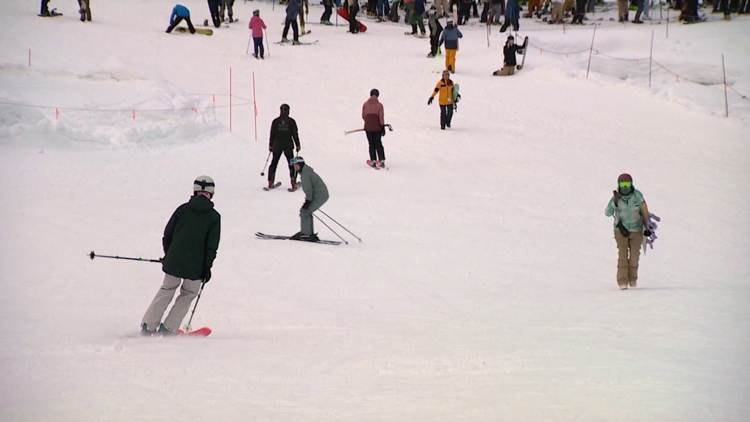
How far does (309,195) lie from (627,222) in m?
4.52

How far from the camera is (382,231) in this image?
1280cm

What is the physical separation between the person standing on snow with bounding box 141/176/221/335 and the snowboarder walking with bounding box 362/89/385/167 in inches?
386

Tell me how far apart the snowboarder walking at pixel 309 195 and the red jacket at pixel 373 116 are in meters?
5.06

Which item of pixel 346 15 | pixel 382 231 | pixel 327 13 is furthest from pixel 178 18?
pixel 382 231

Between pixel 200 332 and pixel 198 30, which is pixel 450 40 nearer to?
pixel 198 30

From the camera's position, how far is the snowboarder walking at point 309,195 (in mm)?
11672

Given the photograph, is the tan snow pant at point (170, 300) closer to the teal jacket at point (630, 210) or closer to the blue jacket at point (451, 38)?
the teal jacket at point (630, 210)

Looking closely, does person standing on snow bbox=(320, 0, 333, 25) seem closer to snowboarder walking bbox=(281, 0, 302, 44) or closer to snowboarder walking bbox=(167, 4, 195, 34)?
snowboarder walking bbox=(281, 0, 302, 44)

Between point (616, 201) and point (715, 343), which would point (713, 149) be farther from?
point (715, 343)

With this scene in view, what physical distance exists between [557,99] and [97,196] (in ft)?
49.1

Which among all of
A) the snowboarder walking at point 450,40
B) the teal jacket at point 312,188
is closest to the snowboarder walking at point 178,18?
the snowboarder walking at point 450,40

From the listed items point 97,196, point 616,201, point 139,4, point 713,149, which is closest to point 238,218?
point 97,196

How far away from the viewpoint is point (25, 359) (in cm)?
602

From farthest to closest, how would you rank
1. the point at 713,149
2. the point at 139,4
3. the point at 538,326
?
the point at 139,4, the point at 713,149, the point at 538,326
